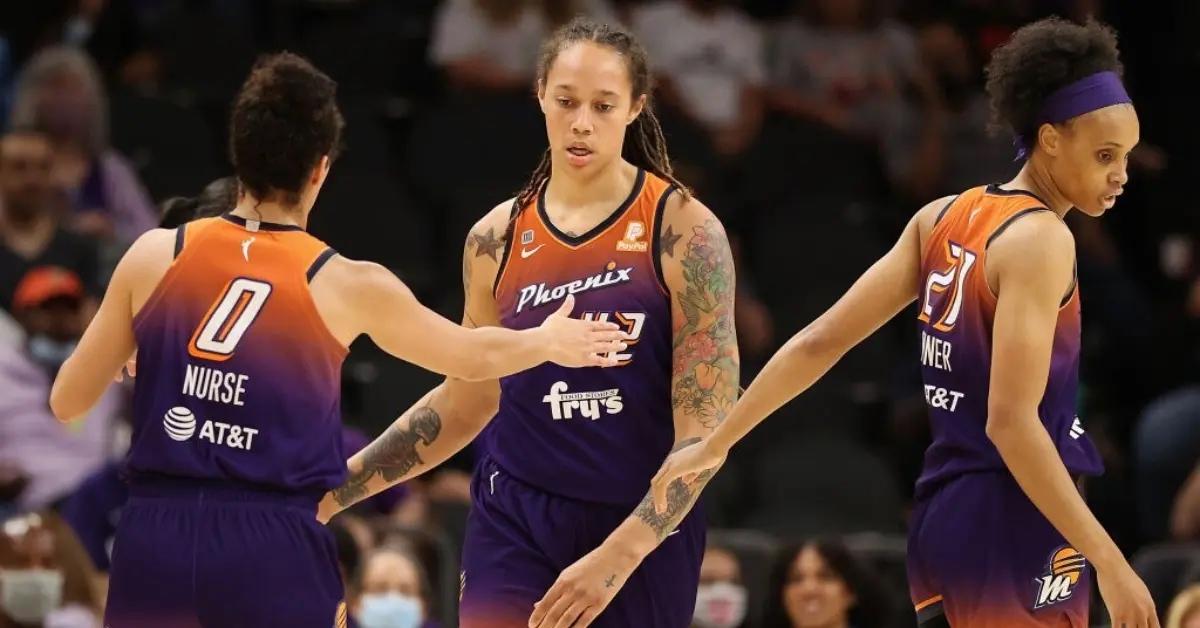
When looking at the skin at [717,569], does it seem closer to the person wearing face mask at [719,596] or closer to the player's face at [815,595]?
the person wearing face mask at [719,596]

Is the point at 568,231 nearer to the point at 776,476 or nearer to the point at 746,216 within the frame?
the point at 776,476

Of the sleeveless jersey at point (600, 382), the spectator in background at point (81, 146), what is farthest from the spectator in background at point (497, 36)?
the sleeveless jersey at point (600, 382)

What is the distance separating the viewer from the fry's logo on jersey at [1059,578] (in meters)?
5.42

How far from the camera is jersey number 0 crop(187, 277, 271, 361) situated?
5422mm

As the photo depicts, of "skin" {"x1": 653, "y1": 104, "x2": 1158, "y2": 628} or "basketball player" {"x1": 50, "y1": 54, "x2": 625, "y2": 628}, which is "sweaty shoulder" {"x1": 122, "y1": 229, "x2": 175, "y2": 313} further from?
"skin" {"x1": 653, "y1": 104, "x2": 1158, "y2": 628}

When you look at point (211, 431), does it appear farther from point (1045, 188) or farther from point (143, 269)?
point (1045, 188)

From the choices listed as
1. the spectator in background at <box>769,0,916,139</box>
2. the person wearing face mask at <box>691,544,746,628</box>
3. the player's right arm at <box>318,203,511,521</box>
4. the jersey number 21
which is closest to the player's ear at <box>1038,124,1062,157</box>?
the jersey number 21

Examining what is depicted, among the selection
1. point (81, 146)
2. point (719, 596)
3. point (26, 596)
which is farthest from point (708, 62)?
point (26, 596)

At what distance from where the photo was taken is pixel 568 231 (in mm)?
6016

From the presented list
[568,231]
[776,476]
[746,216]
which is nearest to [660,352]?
[568,231]

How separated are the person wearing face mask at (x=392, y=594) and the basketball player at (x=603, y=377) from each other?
10.0ft

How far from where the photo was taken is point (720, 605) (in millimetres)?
9242

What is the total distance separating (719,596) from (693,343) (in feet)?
11.7

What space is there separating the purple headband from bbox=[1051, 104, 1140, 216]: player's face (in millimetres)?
21
